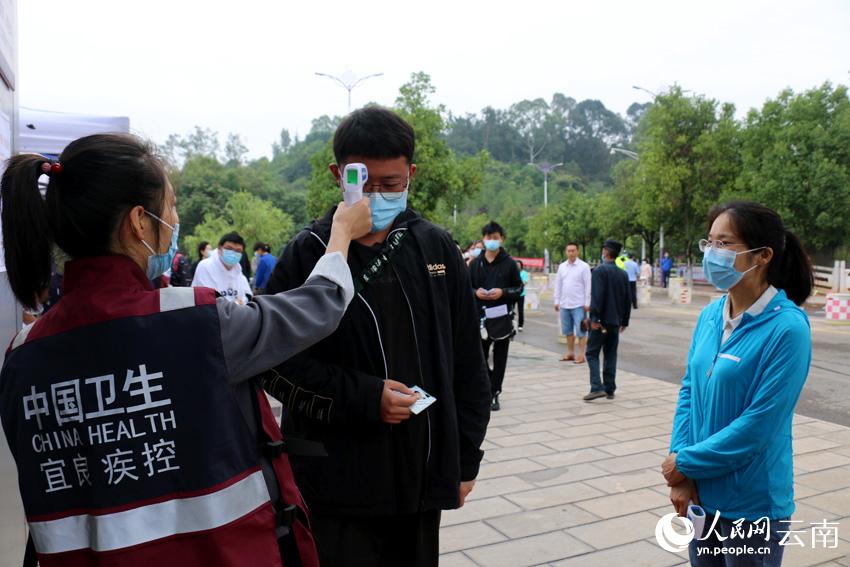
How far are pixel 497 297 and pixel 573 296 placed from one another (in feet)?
11.8

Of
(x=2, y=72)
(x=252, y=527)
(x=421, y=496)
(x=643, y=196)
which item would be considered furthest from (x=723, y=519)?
(x=643, y=196)

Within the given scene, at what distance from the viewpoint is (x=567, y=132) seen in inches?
4707

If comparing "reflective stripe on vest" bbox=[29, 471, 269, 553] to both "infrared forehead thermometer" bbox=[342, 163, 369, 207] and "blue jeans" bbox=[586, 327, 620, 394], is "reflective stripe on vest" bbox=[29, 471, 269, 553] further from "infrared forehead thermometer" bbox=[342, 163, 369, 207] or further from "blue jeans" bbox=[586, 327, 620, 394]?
"blue jeans" bbox=[586, 327, 620, 394]

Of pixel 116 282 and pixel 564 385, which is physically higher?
pixel 116 282

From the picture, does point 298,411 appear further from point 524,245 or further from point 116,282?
point 524,245

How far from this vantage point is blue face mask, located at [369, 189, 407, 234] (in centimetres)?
231

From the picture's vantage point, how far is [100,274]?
1.53 meters

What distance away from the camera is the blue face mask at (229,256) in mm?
8664

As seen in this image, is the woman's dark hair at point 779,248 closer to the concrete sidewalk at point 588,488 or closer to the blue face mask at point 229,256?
the concrete sidewalk at point 588,488

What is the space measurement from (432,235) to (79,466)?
1.27 m

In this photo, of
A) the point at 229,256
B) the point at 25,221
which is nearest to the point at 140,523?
the point at 25,221

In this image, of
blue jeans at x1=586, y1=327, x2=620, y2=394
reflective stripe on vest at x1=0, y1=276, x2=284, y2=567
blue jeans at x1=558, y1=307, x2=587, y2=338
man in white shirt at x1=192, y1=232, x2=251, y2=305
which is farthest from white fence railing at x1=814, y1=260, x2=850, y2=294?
reflective stripe on vest at x1=0, y1=276, x2=284, y2=567

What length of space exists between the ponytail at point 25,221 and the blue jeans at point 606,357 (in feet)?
23.6

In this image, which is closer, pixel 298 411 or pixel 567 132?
pixel 298 411
